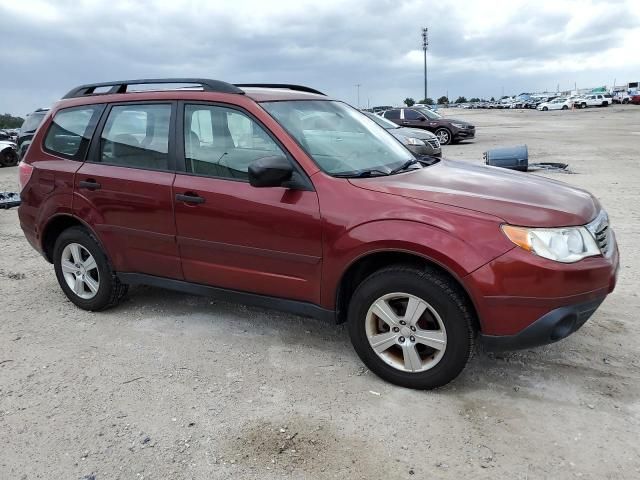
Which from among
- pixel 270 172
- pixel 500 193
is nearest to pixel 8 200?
pixel 270 172

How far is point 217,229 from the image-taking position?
3.85 m

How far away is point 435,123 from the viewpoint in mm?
22531

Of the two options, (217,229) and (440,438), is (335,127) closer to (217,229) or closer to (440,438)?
(217,229)

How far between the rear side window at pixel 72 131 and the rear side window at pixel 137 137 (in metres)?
0.18

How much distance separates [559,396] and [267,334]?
2057mm

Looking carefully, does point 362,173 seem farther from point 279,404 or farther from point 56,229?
point 56,229

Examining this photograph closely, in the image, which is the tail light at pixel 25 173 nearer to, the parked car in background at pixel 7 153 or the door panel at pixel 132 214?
the door panel at pixel 132 214

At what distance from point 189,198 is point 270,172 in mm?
822

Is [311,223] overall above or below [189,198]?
below

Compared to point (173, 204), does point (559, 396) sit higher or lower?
lower

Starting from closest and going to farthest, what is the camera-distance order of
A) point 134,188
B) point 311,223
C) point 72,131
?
point 311,223
point 134,188
point 72,131

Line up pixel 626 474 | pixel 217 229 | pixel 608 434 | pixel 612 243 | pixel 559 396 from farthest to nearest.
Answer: pixel 217 229 → pixel 612 243 → pixel 559 396 → pixel 608 434 → pixel 626 474

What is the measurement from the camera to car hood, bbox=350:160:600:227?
10.2 ft

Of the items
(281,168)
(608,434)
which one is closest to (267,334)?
(281,168)
